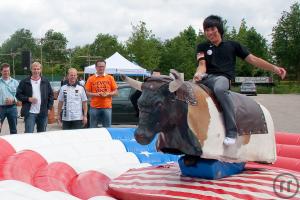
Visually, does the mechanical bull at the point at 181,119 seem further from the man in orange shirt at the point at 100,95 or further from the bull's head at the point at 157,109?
the man in orange shirt at the point at 100,95

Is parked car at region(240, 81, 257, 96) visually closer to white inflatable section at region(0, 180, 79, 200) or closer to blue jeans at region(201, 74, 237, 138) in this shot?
blue jeans at region(201, 74, 237, 138)

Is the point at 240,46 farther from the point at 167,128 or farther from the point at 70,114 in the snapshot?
the point at 70,114

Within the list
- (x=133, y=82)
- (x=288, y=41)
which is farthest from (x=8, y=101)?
(x=288, y=41)

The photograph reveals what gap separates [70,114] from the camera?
22.1 ft

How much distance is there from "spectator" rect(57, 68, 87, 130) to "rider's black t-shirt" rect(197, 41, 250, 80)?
128 inches

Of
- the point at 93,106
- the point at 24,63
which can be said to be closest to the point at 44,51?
the point at 24,63

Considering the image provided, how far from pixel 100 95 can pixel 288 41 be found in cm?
3606

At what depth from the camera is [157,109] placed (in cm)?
335

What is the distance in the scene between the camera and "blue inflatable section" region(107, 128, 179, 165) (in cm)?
518

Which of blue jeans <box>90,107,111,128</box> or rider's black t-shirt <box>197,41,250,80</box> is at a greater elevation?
rider's black t-shirt <box>197,41,250,80</box>

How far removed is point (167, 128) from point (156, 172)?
0.71 meters

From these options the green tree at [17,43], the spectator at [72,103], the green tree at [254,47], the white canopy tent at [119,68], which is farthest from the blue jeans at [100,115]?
the green tree at [17,43]

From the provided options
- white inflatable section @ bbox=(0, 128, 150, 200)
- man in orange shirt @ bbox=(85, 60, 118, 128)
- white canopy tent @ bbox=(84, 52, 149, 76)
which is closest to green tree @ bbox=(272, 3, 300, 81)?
white canopy tent @ bbox=(84, 52, 149, 76)

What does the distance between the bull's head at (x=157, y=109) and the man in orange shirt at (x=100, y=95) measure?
348 cm
